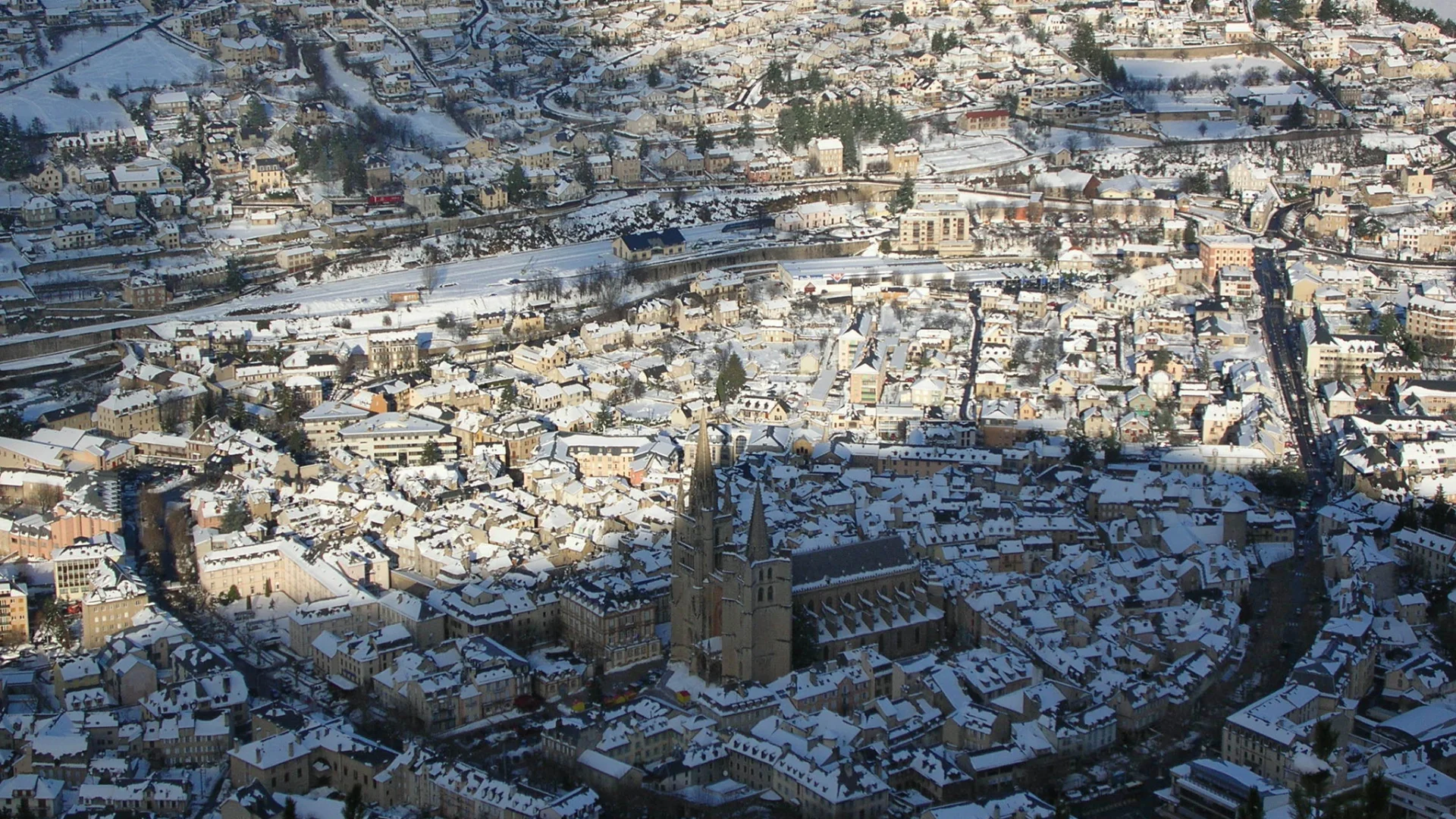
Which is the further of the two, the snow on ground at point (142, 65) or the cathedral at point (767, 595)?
the snow on ground at point (142, 65)

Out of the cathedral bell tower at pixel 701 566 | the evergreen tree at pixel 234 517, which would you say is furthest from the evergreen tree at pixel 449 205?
the cathedral bell tower at pixel 701 566

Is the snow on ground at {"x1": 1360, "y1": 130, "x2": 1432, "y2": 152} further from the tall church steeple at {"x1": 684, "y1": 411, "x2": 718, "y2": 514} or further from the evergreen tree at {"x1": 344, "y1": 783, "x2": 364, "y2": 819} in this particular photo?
the evergreen tree at {"x1": 344, "y1": 783, "x2": 364, "y2": 819}

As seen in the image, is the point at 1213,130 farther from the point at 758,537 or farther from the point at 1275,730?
the point at 1275,730

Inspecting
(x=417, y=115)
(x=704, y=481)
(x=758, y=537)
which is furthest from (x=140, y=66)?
(x=758, y=537)

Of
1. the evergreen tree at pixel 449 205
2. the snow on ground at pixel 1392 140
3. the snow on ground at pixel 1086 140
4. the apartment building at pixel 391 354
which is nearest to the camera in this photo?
the apartment building at pixel 391 354

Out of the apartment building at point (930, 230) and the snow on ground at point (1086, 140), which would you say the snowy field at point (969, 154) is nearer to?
the snow on ground at point (1086, 140)

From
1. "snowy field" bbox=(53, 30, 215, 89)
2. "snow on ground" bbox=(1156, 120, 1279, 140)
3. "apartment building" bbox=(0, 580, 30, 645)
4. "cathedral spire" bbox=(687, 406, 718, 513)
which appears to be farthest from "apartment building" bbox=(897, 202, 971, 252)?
"apartment building" bbox=(0, 580, 30, 645)
